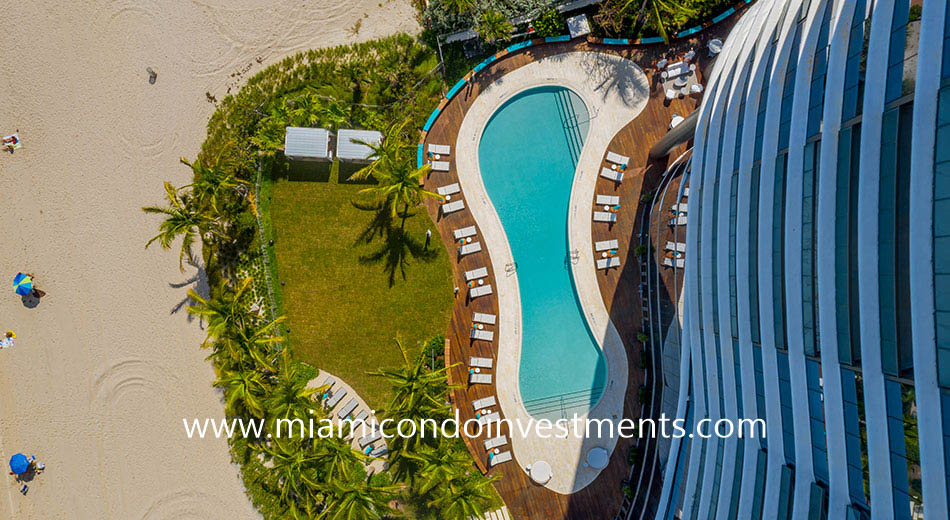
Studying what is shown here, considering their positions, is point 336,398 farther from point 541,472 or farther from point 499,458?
point 541,472

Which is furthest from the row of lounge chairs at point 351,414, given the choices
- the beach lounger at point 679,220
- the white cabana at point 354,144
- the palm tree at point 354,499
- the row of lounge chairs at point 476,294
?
the beach lounger at point 679,220

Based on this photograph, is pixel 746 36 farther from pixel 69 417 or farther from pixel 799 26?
pixel 69 417

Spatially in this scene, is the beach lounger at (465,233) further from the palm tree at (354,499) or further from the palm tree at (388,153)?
the palm tree at (354,499)

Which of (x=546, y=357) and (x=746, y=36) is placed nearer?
(x=746, y=36)

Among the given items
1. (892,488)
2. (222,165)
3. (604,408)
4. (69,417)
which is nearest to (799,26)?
(892,488)

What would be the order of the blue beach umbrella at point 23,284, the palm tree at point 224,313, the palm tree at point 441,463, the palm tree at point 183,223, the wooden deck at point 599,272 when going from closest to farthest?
the palm tree at point 441,463, the palm tree at point 224,313, the palm tree at point 183,223, the blue beach umbrella at point 23,284, the wooden deck at point 599,272

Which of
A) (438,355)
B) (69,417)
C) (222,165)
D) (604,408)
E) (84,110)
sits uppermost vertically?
(84,110)

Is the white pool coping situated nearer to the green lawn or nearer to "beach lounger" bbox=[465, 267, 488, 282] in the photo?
"beach lounger" bbox=[465, 267, 488, 282]
